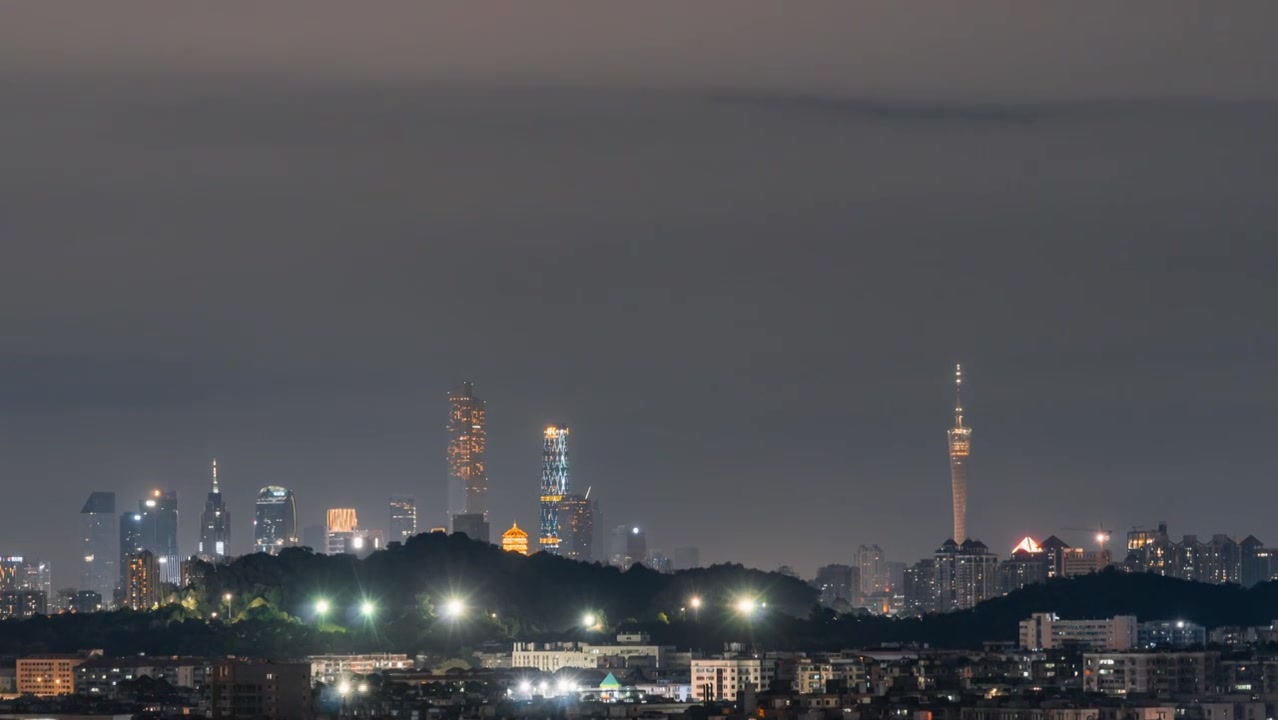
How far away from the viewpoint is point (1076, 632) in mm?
141500

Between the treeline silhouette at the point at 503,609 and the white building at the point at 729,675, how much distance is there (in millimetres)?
22905

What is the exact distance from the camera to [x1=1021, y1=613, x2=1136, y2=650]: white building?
5408 inches

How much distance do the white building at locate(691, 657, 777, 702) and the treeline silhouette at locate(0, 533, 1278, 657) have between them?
22905 mm

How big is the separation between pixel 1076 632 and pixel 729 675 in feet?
106

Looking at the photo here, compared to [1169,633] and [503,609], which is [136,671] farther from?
[1169,633]

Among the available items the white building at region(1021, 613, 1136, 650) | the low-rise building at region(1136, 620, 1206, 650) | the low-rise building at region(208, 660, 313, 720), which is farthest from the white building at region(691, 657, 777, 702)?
the low-rise building at region(208, 660, 313, 720)

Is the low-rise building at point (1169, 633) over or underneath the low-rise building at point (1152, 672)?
over

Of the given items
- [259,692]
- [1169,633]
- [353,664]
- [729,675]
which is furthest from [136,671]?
[1169,633]

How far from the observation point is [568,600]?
159500 millimetres

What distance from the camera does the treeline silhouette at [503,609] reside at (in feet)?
470

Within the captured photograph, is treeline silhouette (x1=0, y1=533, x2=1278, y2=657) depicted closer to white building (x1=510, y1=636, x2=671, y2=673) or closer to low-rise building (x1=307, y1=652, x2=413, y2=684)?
low-rise building (x1=307, y1=652, x2=413, y2=684)

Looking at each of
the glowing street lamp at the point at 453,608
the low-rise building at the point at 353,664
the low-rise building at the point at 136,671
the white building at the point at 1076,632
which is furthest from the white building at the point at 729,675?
the glowing street lamp at the point at 453,608

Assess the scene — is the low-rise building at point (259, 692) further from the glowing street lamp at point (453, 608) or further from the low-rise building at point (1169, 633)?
the glowing street lamp at point (453, 608)

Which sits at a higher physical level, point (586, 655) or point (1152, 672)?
point (586, 655)
